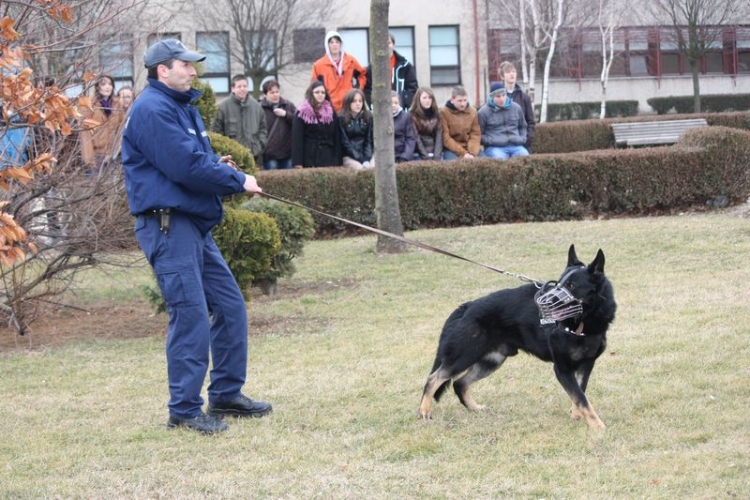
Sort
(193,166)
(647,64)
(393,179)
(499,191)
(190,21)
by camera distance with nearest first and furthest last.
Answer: (193,166)
(393,179)
(499,191)
(190,21)
(647,64)

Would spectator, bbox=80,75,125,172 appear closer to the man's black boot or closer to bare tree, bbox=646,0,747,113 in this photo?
the man's black boot

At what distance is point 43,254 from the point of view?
369 inches

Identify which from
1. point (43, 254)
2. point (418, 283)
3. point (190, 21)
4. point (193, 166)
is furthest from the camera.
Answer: point (190, 21)

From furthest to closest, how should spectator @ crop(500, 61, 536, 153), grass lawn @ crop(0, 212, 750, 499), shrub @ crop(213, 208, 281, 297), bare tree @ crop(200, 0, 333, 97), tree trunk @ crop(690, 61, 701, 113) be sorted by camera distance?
tree trunk @ crop(690, 61, 701, 113)
bare tree @ crop(200, 0, 333, 97)
spectator @ crop(500, 61, 536, 153)
shrub @ crop(213, 208, 281, 297)
grass lawn @ crop(0, 212, 750, 499)

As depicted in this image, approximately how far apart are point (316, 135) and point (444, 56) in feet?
84.1

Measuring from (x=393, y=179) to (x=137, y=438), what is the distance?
6.70m

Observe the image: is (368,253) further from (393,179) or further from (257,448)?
(257,448)

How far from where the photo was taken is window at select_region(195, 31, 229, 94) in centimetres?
3362

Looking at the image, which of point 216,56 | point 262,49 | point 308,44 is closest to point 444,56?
point 308,44

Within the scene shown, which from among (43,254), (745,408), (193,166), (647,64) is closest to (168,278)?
(193,166)

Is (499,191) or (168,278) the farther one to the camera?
(499,191)

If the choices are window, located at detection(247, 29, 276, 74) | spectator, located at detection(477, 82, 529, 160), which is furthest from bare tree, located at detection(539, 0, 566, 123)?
spectator, located at detection(477, 82, 529, 160)

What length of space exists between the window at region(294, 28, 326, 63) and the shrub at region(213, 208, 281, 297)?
88.8 feet

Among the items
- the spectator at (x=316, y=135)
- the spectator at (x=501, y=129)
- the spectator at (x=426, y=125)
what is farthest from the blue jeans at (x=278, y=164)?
the spectator at (x=501, y=129)
